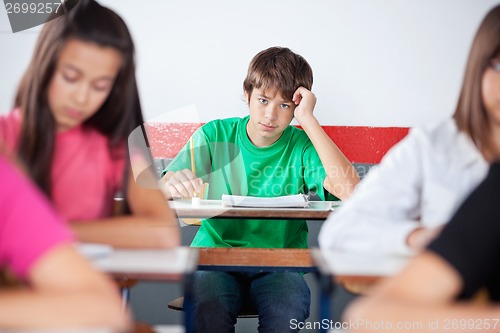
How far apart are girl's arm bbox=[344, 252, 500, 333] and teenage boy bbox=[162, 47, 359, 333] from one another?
46.0 inches

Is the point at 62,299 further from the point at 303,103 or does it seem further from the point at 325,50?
the point at 325,50

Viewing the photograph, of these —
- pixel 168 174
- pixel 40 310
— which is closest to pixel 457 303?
pixel 40 310

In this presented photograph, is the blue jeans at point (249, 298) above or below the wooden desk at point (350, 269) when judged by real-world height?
below

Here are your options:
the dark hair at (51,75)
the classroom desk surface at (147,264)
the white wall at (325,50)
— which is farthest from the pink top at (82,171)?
the white wall at (325,50)

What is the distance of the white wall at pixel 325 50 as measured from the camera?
10.9 ft

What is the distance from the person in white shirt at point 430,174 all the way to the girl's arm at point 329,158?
1015 millimetres

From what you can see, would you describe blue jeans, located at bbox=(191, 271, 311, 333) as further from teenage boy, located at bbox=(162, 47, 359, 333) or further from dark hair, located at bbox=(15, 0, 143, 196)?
dark hair, located at bbox=(15, 0, 143, 196)

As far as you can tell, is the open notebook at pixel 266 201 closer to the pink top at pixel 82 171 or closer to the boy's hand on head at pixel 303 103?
the boy's hand on head at pixel 303 103

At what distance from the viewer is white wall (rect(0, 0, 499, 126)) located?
3.34 meters

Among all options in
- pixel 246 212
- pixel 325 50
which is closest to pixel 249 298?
pixel 246 212

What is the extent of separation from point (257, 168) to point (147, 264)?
1.35 m

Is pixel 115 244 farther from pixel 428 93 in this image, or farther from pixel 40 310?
pixel 428 93

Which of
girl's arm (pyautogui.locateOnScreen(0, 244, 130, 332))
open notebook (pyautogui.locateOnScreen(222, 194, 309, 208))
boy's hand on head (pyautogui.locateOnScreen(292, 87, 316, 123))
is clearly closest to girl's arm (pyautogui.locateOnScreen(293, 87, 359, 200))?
boy's hand on head (pyautogui.locateOnScreen(292, 87, 316, 123))

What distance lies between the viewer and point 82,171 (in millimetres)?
1315
